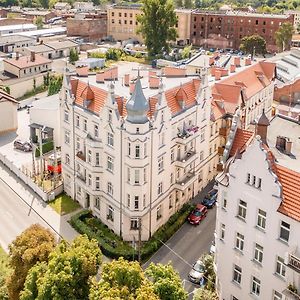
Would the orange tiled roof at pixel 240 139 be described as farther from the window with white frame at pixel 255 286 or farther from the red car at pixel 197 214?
the red car at pixel 197 214

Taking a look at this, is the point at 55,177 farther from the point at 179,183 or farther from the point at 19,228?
the point at 179,183

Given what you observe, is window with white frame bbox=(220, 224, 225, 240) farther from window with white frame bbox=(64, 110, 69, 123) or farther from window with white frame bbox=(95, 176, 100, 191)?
window with white frame bbox=(64, 110, 69, 123)

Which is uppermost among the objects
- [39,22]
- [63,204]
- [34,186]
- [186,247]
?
[39,22]

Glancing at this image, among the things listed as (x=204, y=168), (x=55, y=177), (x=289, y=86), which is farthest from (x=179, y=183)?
(x=289, y=86)

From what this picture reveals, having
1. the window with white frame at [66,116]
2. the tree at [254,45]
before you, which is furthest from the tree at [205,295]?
the tree at [254,45]

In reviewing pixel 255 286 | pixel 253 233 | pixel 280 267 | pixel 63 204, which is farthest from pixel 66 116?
pixel 280 267

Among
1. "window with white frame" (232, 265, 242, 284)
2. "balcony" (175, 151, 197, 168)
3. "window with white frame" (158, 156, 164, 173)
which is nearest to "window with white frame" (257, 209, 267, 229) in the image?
"window with white frame" (232, 265, 242, 284)

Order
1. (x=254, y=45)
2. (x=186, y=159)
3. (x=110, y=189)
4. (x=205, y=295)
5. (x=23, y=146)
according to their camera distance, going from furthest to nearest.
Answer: (x=254, y=45), (x=23, y=146), (x=186, y=159), (x=110, y=189), (x=205, y=295)

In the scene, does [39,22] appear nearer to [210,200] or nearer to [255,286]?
[210,200]
